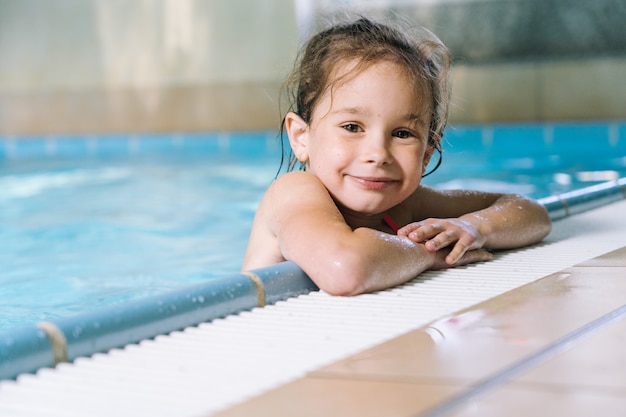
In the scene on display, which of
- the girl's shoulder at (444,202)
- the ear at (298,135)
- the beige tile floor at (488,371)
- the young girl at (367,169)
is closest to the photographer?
the beige tile floor at (488,371)

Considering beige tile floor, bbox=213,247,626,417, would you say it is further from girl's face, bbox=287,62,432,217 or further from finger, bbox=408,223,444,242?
girl's face, bbox=287,62,432,217

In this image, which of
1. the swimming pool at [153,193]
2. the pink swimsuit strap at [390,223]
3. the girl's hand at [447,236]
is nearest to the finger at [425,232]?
the girl's hand at [447,236]

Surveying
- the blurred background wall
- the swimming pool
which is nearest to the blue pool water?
the swimming pool

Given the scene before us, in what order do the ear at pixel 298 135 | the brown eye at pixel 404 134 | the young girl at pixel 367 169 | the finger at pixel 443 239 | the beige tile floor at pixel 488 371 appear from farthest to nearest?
the ear at pixel 298 135, the brown eye at pixel 404 134, the finger at pixel 443 239, the young girl at pixel 367 169, the beige tile floor at pixel 488 371

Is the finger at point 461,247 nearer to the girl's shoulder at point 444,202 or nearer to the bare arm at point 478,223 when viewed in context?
the bare arm at point 478,223

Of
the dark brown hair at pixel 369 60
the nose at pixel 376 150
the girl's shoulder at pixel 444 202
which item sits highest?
the dark brown hair at pixel 369 60

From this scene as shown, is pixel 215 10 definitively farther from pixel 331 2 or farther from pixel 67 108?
pixel 67 108

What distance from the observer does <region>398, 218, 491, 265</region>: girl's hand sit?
6.70ft

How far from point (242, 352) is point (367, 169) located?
0.76 meters

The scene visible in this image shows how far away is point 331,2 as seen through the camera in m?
9.31

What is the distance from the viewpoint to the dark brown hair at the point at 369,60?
2.17 meters

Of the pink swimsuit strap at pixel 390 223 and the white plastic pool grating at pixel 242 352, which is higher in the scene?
the white plastic pool grating at pixel 242 352

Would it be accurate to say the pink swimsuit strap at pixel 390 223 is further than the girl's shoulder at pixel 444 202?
No

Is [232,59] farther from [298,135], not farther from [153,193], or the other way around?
[298,135]
